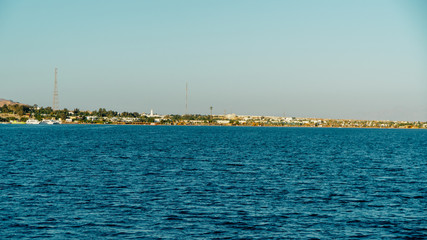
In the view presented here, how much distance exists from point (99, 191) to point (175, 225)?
51.4 ft

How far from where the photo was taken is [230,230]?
3011 centimetres

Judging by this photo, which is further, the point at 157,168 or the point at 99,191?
the point at 157,168

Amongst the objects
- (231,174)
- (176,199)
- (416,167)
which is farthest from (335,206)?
(416,167)

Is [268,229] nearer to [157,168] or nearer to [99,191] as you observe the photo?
[99,191]

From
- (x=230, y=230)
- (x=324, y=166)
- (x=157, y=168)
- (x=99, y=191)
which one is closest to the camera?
(x=230, y=230)

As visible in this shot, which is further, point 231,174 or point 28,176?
point 231,174

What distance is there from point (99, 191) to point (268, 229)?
2059 centimetres

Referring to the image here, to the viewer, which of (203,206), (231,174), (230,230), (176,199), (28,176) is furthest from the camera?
(231,174)

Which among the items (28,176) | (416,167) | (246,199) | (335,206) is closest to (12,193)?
(28,176)

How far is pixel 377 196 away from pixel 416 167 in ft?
118

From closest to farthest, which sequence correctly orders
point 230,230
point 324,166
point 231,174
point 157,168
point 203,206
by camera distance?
point 230,230 < point 203,206 < point 231,174 < point 157,168 < point 324,166

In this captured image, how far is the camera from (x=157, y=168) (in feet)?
214

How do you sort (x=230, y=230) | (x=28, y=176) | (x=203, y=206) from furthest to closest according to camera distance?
(x=28, y=176) < (x=203, y=206) < (x=230, y=230)

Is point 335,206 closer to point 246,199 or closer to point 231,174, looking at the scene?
point 246,199
